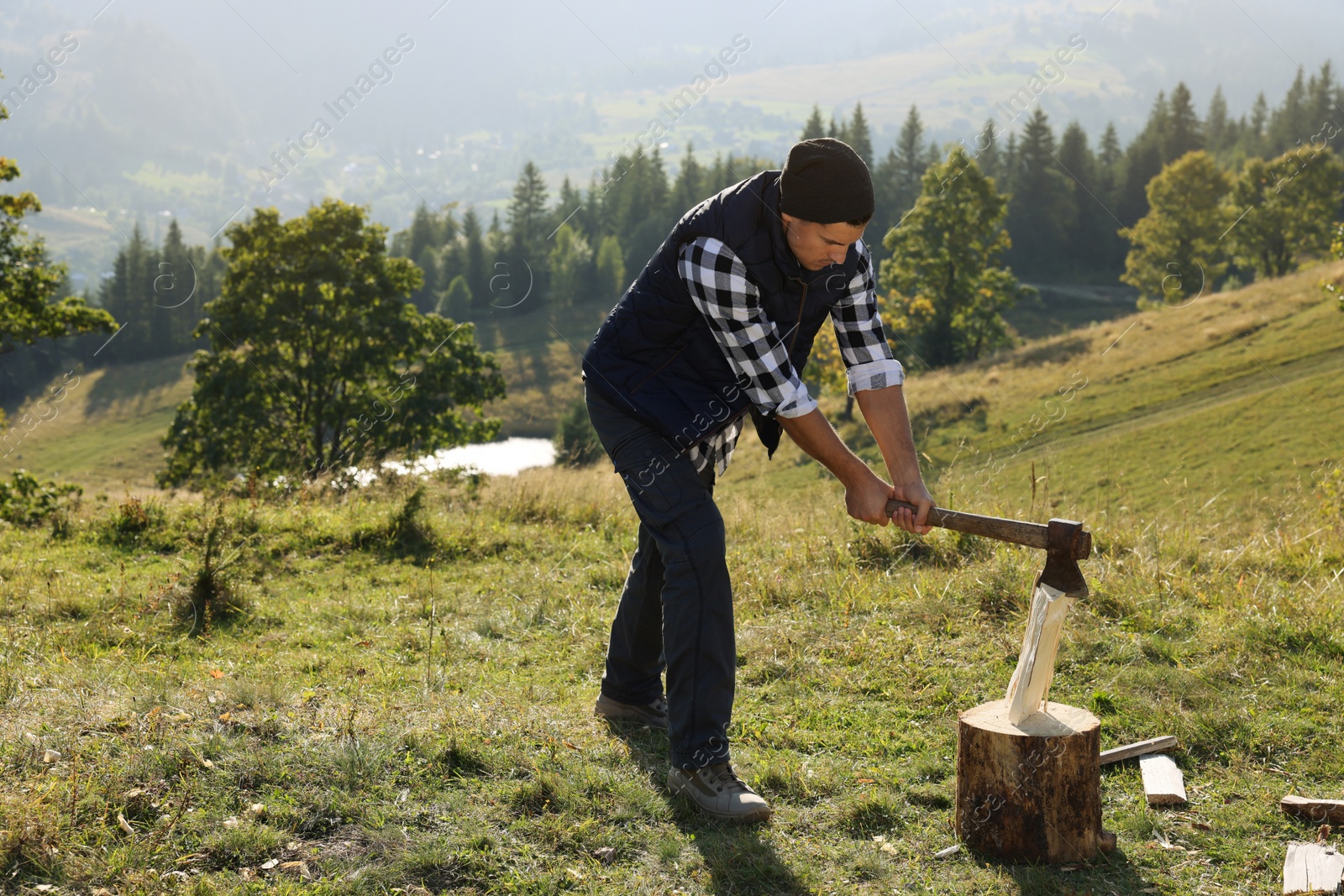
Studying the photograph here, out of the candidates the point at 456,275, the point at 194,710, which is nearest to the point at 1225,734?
the point at 194,710

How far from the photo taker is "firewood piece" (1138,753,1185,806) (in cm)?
385

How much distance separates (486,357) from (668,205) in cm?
6948

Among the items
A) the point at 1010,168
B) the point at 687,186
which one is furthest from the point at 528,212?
the point at 1010,168

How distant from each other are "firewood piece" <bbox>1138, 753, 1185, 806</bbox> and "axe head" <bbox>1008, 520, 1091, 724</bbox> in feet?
2.37

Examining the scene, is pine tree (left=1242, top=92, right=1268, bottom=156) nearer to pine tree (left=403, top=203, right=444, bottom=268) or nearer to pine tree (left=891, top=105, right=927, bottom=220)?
pine tree (left=891, top=105, right=927, bottom=220)

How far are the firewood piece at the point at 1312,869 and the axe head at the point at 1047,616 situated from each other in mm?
915

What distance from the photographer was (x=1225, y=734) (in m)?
4.39

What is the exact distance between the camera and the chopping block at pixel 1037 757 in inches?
133

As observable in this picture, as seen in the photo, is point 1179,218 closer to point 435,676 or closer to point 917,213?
point 917,213

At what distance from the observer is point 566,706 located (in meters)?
4.77

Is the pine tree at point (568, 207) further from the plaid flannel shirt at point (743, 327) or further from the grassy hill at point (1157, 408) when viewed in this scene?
the plaid flannel shirt at point (743, 327)

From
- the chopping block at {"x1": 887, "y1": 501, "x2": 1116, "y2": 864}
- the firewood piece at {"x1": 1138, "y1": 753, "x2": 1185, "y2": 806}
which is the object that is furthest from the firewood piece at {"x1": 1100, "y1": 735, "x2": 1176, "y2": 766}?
the chopping block at {"x1": 887, "y1": 501, "x2": 1116, "y2": 864}

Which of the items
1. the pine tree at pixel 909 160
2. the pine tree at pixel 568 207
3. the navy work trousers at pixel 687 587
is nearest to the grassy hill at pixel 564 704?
the navy work trousers at pixel 687 587

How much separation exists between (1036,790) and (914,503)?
3.54 ft
